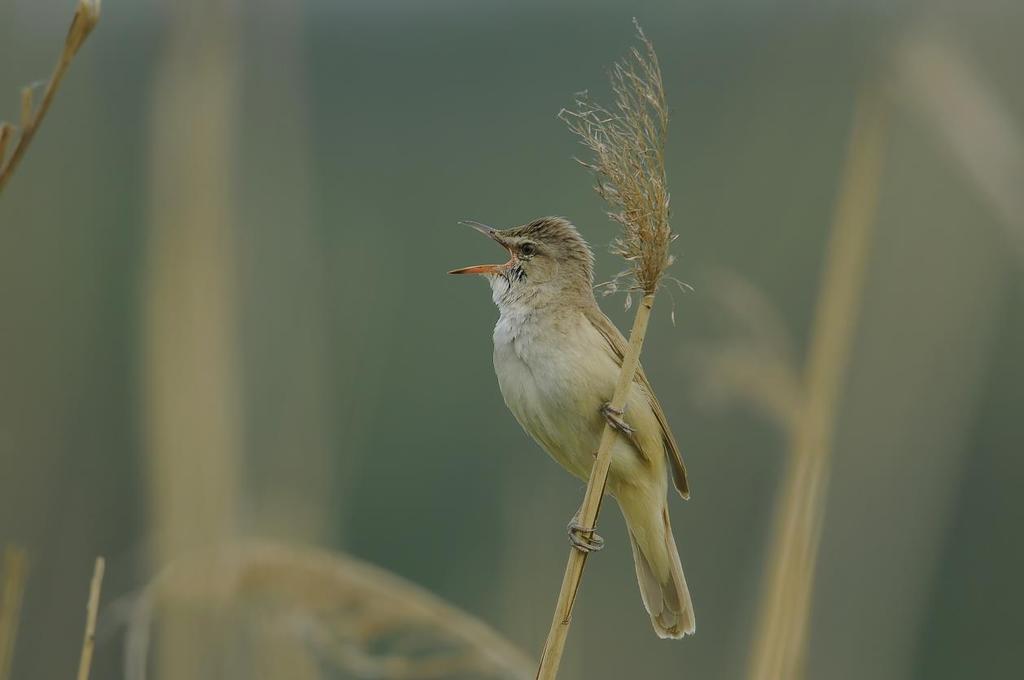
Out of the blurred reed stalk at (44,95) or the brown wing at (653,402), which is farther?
the brown wing at (653,402)

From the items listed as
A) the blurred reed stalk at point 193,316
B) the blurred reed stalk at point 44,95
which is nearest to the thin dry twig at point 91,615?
the blurred reed stalk at point 44,95

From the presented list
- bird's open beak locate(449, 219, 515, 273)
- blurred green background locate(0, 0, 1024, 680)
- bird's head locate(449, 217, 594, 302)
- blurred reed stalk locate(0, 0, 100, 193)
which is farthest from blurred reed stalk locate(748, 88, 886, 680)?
blurred reed stalk locate(0, 0, 100, 193)

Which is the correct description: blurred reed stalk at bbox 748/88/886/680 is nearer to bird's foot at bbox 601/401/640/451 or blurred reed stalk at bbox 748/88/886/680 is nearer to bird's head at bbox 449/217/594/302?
bird's foot at bbox 601/401/640/451

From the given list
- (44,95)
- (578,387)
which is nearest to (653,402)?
(578,387)

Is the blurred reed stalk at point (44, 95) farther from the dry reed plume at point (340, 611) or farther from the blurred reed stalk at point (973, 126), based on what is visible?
the blurred reed stalk at point (973, 126)

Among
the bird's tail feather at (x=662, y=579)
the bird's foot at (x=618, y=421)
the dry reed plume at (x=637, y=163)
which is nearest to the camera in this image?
the dry reed plume at (x=637, y=163)

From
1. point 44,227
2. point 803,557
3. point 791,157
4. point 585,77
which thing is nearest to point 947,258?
point 803,557

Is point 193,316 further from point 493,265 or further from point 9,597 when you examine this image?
point 9,597
